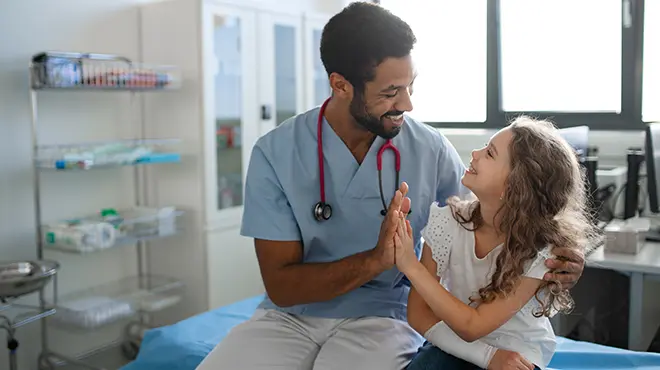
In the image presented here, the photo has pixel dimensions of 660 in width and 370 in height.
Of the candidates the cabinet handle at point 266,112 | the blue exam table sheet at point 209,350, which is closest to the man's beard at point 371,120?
the blue exam table sheet at point 209,350

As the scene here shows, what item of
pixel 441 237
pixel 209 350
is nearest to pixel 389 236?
pixel 441 237

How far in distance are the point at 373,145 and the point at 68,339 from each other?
1.96m

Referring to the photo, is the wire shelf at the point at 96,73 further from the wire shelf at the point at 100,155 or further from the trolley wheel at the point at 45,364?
the trolley wheel at the point at 45,364

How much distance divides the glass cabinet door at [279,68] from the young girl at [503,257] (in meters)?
2.06

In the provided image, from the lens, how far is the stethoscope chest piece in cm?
161

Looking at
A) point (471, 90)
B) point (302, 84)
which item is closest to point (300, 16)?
point (302, 84)

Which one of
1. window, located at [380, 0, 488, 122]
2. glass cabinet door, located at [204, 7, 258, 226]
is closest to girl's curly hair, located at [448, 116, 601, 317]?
glass cabinet door, located at [204, 7, 258, 226]

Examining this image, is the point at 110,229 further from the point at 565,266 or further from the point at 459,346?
the point at 565,266

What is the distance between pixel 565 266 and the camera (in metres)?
1.37

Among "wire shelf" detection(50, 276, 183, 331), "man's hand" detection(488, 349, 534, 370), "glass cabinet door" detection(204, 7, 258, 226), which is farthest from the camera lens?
"glass cabinet door" detection(204, 7, 258, 226)

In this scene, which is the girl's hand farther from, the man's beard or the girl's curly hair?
the man's beard

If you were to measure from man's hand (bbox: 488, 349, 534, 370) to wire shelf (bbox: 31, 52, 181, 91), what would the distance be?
192 cm

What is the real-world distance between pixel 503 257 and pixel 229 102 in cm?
209

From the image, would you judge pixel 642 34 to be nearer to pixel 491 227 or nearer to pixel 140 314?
pixel 491 227
